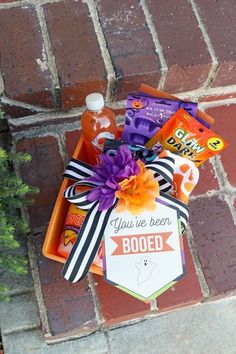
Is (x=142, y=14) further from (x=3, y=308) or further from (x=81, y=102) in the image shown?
(x=3, y=308)

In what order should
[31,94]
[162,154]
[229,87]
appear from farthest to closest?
[229,87] < [31,94] < [162,154]

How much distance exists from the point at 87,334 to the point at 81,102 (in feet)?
1.77

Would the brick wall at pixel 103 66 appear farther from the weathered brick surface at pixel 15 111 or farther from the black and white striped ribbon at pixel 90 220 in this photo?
the black and white striped ribbon at pixel 90 220

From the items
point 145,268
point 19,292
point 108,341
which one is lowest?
point 108,341

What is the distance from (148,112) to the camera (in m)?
1.01

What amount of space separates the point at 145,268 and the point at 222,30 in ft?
1.90

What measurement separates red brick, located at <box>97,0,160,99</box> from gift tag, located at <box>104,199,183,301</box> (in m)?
0.32

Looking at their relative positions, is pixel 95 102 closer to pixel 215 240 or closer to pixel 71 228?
pixel 71 228

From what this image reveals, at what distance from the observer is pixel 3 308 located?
1174mm

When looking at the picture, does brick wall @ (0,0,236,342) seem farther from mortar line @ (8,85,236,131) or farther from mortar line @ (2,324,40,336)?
mortar line @ (2,324,40,336)

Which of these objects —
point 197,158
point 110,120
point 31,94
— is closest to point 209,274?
point 197,158

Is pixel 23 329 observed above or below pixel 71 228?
below

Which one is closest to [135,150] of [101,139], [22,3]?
[101,139]

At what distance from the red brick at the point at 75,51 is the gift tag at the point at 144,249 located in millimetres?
321
